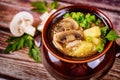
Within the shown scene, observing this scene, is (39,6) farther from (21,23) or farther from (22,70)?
(22,70)

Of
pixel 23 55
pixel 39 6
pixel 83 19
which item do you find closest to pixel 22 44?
pixel 23 55

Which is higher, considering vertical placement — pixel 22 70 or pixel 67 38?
pixel 67 38

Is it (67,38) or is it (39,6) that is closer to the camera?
(67,38)

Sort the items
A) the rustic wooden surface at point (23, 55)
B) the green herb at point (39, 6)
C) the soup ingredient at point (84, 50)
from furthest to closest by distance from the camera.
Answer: the green herb at point (39, 6)
the rustic wooden surface at point (23, 55)
the soup ingredient at point (84, 50)

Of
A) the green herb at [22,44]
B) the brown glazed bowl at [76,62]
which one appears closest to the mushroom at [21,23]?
the green herb at [22,44]

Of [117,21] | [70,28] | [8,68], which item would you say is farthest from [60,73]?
[117,21]

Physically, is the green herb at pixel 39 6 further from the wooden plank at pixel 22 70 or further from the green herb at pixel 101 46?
the green herb at pixel 101 46

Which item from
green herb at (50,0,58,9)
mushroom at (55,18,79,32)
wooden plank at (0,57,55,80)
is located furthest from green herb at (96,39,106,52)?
green herb at (50,0,58,9)
